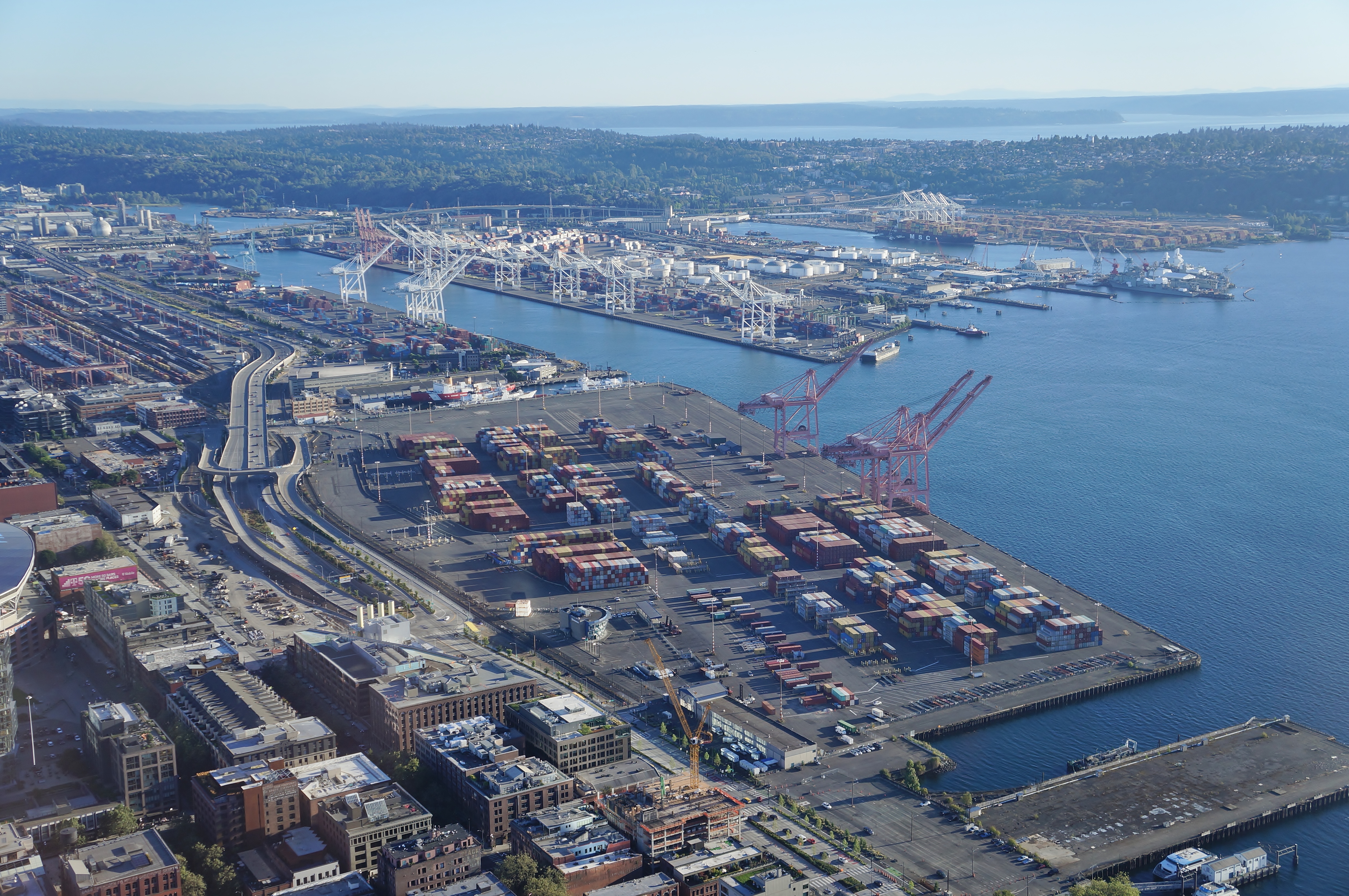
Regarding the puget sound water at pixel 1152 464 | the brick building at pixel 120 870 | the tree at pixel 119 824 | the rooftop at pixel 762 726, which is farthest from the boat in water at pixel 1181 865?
the tree at pixel 119 824

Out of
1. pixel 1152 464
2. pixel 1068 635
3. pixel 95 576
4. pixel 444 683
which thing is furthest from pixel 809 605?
pixel 1152 464

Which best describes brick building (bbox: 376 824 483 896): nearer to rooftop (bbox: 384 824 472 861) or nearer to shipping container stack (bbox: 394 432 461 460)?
rooftop (bbox: 384 824 472 861)

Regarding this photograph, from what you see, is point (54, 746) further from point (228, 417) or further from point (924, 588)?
point (228, 417)

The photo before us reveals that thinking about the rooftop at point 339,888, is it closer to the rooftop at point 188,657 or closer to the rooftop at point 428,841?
the rooftop at point 428,841

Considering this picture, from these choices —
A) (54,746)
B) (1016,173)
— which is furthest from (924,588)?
(1016,173)

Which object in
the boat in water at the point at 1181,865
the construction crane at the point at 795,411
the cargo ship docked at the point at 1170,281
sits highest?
the cargo ship docked at the point at 1170,281

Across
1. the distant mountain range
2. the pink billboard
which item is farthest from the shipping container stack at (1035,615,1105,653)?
the distant mountain range
